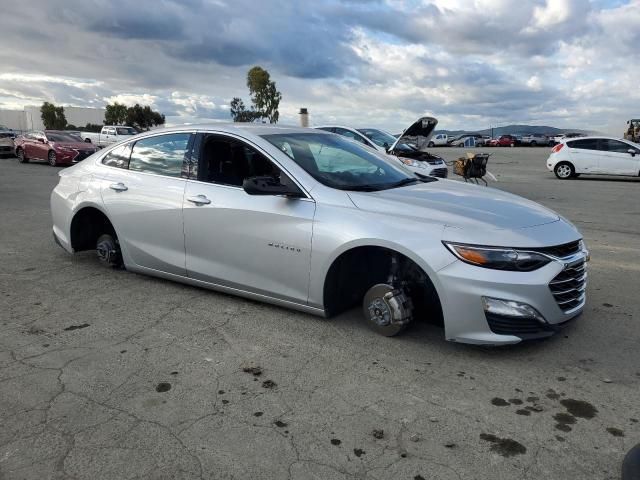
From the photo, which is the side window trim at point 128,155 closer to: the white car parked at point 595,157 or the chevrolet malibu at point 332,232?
the chevrolet malibu at point 332,232

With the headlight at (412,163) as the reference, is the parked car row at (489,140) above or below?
below

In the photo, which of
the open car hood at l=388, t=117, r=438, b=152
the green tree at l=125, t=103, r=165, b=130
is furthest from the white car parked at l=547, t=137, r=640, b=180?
the green tree at l=125, t=103, r=165, b=130

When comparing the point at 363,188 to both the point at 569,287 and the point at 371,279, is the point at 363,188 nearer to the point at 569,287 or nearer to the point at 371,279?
the point at 371,279

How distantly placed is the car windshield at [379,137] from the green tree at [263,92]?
30699 mm

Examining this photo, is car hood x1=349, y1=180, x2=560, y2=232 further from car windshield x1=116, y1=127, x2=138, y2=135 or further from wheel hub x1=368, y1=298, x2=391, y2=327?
car windshield x1=116, y1=127, x2=138, y2=135

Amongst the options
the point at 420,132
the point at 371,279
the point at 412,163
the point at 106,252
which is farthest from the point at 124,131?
the point at 371,279

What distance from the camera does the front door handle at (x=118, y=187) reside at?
5309 mm

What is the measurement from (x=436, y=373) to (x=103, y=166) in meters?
3.87

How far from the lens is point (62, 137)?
23.9 meters

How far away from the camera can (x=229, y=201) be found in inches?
180

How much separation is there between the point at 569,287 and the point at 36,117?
87.5 metres

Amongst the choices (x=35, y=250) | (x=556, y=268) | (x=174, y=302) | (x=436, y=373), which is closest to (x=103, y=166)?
(x=174, y=302)

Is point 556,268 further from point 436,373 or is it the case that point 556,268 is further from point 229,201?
point 229,201

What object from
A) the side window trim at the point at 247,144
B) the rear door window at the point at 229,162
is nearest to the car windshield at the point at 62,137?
the side window trim at the point at 247,144
